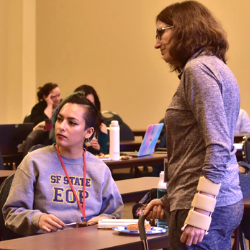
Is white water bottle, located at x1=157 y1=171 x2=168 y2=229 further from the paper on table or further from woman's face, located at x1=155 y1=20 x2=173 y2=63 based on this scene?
woman's face, located at x1=155 y1=20 x2=173 y2=63

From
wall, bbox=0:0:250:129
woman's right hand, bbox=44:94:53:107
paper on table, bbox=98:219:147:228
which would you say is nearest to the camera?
paper on table, bbox=98:219:147:228

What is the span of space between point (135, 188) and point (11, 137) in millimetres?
2547

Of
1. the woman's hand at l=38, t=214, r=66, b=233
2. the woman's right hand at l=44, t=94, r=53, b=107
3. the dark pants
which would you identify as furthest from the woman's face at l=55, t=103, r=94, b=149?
the woman's right hand at l=44, t=94, r=53, b=107

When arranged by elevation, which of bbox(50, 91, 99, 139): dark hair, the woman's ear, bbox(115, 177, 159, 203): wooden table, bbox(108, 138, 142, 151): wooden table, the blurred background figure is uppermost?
bbox(50, 91, 99, 139): dark hair

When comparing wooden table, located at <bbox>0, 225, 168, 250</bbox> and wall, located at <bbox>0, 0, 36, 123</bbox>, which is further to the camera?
wall, located at <bbox>0, 0, 36, 123</bbox>

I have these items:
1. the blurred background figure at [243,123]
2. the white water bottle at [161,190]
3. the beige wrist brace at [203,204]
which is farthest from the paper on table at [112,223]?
the blurred background figure at [243,123]

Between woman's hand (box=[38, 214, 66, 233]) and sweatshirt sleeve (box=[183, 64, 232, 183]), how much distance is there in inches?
32.1

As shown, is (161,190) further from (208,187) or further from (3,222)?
(3,222)

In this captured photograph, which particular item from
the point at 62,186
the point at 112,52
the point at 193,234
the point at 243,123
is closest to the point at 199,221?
the point at 193,234

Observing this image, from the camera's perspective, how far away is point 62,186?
2154 millimetres

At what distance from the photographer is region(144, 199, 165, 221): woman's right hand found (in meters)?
1.52

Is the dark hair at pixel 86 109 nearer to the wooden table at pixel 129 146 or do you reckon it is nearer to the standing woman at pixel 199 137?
the standing woman at pixel 199 137

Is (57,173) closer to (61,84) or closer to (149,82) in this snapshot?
(149,82)

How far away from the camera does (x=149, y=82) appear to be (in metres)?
9.19
